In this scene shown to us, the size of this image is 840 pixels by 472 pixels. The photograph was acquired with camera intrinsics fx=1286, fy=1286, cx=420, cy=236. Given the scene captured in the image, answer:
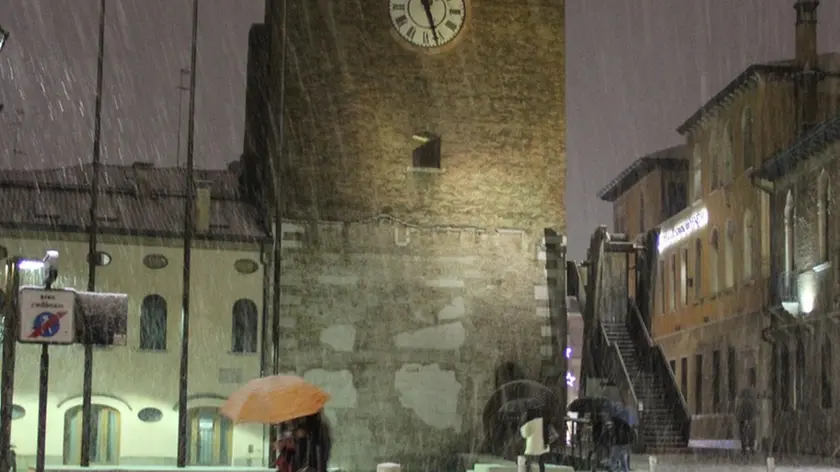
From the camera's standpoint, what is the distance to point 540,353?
28578 millimetres

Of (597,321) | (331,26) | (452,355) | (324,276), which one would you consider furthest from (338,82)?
(597,321)

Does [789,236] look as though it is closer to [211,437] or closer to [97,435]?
[211,437]

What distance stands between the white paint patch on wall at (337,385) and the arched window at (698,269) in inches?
871

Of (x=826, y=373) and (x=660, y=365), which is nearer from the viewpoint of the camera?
(x=826, y=373)

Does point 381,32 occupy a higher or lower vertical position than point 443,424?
higher

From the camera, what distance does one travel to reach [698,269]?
47344 millimetres

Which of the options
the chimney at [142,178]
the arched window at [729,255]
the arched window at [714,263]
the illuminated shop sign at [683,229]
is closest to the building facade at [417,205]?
the chimney at [142,178]

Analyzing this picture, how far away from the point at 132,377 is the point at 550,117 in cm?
1109

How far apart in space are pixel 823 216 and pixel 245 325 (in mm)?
15276

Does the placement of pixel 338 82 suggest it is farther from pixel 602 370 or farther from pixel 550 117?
pixel 602 370

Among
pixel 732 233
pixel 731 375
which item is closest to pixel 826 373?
pixel 731 375

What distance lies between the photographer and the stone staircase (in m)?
33.1

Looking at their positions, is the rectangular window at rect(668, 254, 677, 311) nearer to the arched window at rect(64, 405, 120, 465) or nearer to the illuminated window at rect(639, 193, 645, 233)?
the illuminated window at rect(639, 193, 645, 233)

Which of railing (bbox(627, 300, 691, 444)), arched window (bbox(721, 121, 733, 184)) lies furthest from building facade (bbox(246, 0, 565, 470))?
arched window (bbox(721, 121, 733, 184))
